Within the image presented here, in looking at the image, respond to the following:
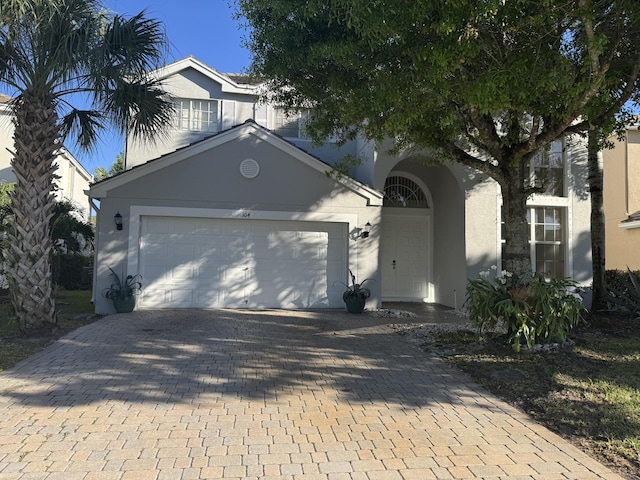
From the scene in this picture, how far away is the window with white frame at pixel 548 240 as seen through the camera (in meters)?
13.2

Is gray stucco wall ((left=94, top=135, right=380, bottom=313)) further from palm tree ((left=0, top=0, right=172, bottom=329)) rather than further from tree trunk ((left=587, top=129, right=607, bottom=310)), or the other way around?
tree trunk ((left=587, top=129, right=607, bottom=310))

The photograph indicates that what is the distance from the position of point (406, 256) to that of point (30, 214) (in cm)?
1011

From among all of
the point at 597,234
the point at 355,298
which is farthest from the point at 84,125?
the point at 597,234

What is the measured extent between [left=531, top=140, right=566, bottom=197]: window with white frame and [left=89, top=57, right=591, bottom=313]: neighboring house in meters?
0.03

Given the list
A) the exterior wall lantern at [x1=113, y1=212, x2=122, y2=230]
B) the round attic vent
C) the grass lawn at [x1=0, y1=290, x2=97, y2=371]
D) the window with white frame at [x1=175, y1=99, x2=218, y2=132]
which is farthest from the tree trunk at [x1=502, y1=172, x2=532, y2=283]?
the window with white frame at [x1=175, y1=99, x2=218, y2=132]

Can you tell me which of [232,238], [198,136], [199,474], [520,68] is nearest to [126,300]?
[232,238]

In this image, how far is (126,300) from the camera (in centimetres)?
1084

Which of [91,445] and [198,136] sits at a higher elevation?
[198,136]

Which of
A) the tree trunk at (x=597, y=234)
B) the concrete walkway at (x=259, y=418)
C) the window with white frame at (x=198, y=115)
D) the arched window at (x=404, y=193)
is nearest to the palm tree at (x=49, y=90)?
the concrete walkway at (x=259, y=418)

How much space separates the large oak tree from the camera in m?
5.65

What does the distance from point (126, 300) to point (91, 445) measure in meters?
7.52

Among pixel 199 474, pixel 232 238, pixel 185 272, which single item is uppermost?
pixel 232 238

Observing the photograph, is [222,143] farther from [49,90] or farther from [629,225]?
[629,225]

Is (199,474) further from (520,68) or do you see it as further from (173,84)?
(173,84)
